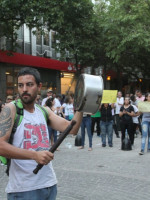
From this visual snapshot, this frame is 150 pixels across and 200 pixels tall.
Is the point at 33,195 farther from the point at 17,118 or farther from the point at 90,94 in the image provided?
the point at 90,94

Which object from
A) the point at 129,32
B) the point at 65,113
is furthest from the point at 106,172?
the point at 129,32

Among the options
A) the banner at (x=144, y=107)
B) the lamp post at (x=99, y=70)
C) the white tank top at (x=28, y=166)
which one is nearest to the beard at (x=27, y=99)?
the white tank top at (x=28, y=166)

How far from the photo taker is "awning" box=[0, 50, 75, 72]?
22994 mm

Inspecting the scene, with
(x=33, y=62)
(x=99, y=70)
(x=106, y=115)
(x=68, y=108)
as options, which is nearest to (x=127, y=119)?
(x=106, y=115)

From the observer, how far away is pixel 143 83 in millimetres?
41750

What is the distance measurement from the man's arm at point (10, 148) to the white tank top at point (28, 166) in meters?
0.11

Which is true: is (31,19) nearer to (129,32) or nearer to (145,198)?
(129,32)

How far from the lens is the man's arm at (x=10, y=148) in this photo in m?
2.38

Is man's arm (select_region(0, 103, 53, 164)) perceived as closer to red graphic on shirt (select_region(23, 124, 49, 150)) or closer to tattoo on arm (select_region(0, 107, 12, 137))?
tattoo on arm (select_region(0, 107, 12, 137))

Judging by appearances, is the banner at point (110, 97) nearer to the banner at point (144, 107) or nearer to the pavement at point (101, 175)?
the banner at point (144, 107)

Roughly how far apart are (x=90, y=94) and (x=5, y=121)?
0.73m

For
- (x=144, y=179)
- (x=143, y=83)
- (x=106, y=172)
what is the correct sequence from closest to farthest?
(x=144, y=179), (x=106, y=172), (x=143, y=83)

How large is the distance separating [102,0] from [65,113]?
1620 centimetres

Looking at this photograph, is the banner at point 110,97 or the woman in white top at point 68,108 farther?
the woman in white top at point 68,108
